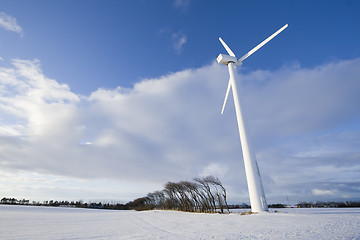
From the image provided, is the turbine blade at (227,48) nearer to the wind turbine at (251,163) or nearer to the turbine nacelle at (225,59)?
the turbine nacelle at (225,59)

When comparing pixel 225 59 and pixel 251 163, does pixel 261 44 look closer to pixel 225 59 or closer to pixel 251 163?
pixel 225 59

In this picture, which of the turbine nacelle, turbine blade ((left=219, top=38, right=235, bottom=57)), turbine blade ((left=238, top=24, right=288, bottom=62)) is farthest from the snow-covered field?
turbine blade ((left=219, top=38, right=235, bottom=57))

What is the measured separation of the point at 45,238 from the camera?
12.2 meters

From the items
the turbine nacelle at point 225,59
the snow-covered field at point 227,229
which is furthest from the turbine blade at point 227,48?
the snow-covered field at point 227,229

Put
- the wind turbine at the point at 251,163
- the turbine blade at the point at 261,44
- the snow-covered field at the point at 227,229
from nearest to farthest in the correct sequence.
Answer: the snow-covered field at the point at 227,229, the wind turbine at the point at 251,163, the turbine blade at the point at 261,44

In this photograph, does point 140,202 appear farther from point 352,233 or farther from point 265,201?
point 352,233

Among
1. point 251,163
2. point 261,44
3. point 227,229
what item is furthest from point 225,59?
point 227,229

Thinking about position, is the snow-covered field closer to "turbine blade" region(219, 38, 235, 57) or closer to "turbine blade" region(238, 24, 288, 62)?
"turbine blade" region(238, 24, 288, 62)

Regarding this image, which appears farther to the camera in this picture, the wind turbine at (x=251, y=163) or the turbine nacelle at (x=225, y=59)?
the turbine nacelle at (x=225, y=59)

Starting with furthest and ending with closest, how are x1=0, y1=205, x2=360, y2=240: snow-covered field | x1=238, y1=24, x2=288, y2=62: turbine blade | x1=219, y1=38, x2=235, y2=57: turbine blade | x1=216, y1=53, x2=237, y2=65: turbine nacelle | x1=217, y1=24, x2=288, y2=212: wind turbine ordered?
x1=219, y1=38, x2=235, y2=57: turbine blade < x1=216, y1=53, x2=237, y2=65: turbine nacelle < x1=238, y1=24, x2=288, y2=62: turbine blade < x1=217, y1=24, x2=288, y2=212: wind turbine < x1=0, y1=205, x2=360, y2=240: snow-covered field

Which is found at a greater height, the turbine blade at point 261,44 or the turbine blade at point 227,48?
the turbine blade at point 227,48

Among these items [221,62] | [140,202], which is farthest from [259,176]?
[140,202]

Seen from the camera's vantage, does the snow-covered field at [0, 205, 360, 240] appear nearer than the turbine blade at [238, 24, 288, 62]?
Yes

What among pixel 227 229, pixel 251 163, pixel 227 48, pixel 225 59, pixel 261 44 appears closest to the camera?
pixel 227 229
